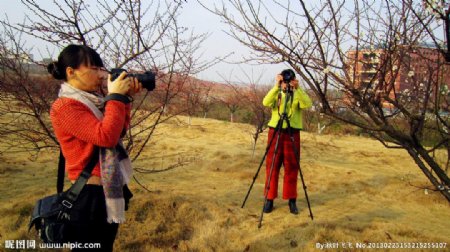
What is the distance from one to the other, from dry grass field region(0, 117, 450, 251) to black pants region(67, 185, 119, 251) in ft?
5.95

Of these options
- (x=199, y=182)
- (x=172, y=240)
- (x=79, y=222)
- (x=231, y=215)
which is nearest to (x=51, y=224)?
(x=79, y=222)

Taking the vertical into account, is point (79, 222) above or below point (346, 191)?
above

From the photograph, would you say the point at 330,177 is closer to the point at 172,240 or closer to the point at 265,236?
the point at 265,236

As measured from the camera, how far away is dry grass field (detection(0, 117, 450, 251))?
3654mm

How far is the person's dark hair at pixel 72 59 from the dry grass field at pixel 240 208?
221 centimetres

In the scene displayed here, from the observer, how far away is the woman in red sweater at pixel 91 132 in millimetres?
1619

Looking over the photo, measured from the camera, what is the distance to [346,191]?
604 cm

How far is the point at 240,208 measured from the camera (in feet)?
15.4

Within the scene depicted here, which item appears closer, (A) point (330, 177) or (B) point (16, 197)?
(B) point (16, 197)

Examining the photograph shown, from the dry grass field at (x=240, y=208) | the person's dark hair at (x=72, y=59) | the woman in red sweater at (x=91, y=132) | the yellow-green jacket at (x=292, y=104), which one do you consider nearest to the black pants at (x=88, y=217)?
the woman in red sweater at (x=91, y=132)

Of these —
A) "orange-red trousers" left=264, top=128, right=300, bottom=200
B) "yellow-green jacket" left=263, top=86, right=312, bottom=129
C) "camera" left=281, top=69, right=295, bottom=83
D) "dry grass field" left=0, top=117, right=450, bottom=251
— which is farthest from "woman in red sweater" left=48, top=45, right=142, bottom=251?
"orange-red trousers" left=264, top=128, right=300, bottom=200

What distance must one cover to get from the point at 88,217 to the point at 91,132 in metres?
0.42

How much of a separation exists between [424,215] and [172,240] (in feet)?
12.2

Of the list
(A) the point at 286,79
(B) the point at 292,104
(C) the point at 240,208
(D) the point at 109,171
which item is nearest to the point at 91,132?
(D) the point at 109,171
